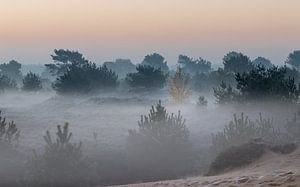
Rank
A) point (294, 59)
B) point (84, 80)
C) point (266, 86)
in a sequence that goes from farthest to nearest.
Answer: point (294, 59) → point (84, 80) → point (266, 86)

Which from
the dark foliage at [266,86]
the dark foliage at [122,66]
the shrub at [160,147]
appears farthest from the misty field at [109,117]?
the dark foliage at [122,66]

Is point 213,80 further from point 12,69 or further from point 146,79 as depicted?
point 12,69

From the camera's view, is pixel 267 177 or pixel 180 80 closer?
pixel 267 177

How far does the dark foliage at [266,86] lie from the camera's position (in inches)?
1335

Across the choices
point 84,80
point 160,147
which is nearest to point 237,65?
point 84,80

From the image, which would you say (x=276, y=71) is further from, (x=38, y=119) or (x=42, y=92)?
(x=42, y=92)

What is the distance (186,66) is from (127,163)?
395 ft

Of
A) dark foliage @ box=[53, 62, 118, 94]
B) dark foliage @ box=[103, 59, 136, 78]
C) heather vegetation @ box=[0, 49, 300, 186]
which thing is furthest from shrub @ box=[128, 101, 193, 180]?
dark foliage @ box=[103, 59, 136, 78]

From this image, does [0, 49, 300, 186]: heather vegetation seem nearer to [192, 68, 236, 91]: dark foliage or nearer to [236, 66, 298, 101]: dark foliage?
[236, 66, 298, 101]: dark foliage

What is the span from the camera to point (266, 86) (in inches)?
1415

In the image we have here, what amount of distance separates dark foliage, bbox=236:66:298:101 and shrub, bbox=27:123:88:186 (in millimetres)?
17172

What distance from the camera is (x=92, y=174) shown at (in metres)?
23.8

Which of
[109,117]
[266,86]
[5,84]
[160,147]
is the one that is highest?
[5,84]

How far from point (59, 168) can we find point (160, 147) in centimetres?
664
